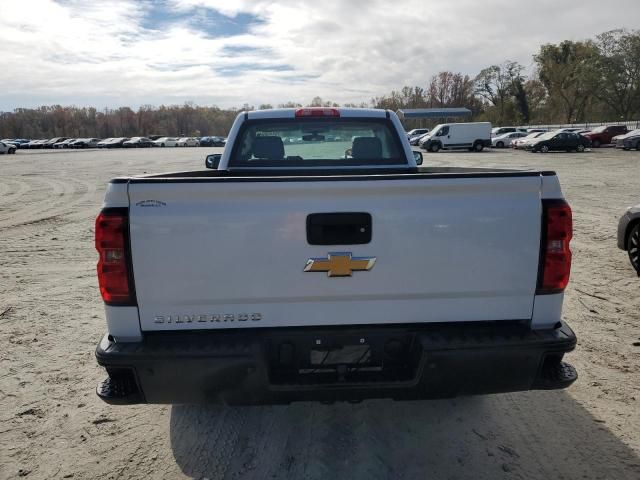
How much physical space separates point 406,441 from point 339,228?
5.04 ft

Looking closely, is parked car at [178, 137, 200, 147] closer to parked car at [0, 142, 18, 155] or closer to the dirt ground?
parked car at [0, 142, 18, 155]

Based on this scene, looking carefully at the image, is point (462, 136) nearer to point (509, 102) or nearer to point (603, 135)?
point (603, 135)

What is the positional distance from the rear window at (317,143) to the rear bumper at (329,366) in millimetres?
2245

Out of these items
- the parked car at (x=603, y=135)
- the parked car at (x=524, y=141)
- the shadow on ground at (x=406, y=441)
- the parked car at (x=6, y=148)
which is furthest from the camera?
the parked car at (x=6, y=148)

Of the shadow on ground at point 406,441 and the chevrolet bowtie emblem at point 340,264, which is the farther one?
the shadow on ground at point 406,441

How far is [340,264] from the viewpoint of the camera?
2324 mm

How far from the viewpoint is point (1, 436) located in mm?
3064

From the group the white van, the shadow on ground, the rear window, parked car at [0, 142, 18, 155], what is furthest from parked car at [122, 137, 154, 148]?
the shadow on ground

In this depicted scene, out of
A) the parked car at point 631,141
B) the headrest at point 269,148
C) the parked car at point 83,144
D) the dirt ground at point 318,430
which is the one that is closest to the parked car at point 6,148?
the parked car at point 83,144

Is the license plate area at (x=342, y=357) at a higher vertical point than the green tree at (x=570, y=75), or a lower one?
lower

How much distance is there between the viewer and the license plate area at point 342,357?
Result: 7.92ft

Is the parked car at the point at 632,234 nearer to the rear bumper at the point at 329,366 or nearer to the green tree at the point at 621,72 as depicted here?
the rear bumper at the point at 329,366

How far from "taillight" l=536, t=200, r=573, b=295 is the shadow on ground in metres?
1.11

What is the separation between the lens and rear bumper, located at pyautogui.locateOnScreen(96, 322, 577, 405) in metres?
2.31
